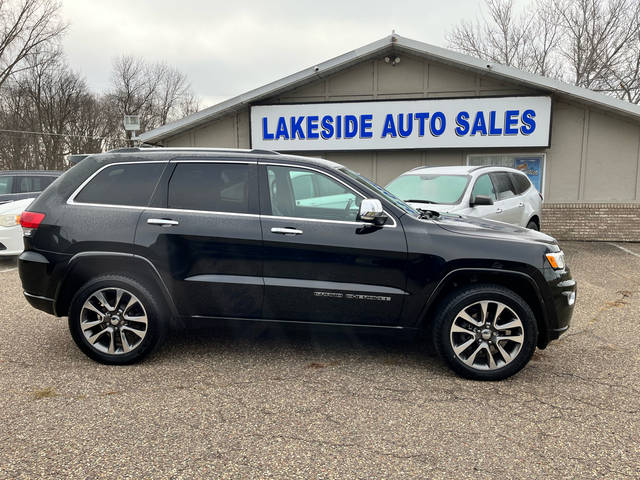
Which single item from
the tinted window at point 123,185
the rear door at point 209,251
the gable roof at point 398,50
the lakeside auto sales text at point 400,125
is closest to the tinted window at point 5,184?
the gable roof at point 398,50

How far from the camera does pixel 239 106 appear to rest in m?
12.8

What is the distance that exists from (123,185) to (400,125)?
8968mm

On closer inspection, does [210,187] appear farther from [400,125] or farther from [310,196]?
[400,125]

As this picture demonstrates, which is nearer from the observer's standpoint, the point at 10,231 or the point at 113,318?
the point at 113,318

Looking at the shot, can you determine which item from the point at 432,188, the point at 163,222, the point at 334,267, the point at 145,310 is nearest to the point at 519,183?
the point at 432,188

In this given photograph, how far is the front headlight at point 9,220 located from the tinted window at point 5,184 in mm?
1487

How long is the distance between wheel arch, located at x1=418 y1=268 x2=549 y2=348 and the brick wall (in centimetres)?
868

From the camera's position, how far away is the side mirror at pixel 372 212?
3.73 m

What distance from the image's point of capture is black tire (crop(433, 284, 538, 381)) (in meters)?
3.79

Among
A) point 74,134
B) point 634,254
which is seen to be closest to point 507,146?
point 634,254

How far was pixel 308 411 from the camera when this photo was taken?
333cm

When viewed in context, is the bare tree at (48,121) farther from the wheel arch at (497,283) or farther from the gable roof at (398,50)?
the wheel arch at (497,283)

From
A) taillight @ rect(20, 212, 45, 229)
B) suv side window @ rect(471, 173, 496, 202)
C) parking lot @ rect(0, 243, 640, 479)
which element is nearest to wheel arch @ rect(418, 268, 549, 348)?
parking lot @ rect(0, 243, 640, 479)

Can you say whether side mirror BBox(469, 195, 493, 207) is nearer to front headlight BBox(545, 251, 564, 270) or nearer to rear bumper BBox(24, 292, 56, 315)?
front headlight BBox(545, 251, 564, 270)
